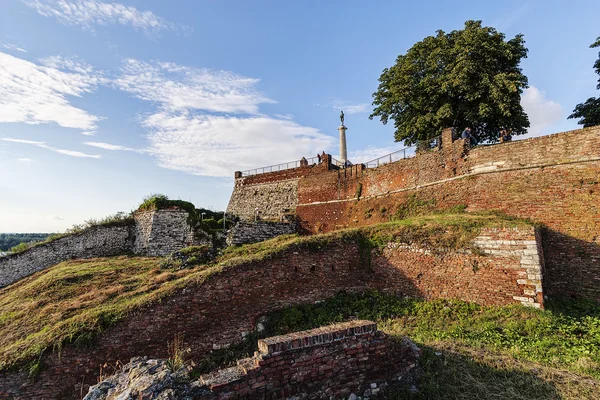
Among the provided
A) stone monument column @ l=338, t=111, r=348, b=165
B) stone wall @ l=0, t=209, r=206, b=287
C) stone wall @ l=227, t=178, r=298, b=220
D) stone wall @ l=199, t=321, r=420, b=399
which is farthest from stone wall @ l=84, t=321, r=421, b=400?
stone monument column @ l=338, t=111, r=348, b=165

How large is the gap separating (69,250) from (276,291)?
16707 millimetres

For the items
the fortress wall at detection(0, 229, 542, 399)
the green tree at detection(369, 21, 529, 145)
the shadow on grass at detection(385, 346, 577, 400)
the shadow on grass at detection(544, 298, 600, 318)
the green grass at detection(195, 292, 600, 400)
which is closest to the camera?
the shadow on grass at detection(385, 346, 577, 400)

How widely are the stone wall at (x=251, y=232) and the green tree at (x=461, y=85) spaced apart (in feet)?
35.3

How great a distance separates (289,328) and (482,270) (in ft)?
20.1

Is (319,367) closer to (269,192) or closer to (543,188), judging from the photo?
(543,188)

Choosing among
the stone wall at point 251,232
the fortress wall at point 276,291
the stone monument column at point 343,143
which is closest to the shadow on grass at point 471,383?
the fortress wall at point 276,291

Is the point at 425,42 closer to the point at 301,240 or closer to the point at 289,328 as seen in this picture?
the point at 301,240

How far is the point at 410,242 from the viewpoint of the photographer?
11203 mm

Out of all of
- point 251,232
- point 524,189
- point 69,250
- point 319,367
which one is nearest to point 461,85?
point 524,189

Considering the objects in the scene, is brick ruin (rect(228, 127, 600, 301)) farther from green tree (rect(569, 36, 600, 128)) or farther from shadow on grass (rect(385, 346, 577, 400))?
green tree (rect(569, 36, 600, 128))

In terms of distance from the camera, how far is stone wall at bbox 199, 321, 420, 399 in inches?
189

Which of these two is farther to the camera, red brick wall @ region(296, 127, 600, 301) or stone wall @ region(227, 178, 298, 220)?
stone wall @ region(227, 178, 298, 220)

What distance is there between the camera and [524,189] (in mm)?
12438

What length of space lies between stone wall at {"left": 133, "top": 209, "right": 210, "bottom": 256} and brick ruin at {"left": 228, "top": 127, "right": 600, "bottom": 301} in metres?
9.90
